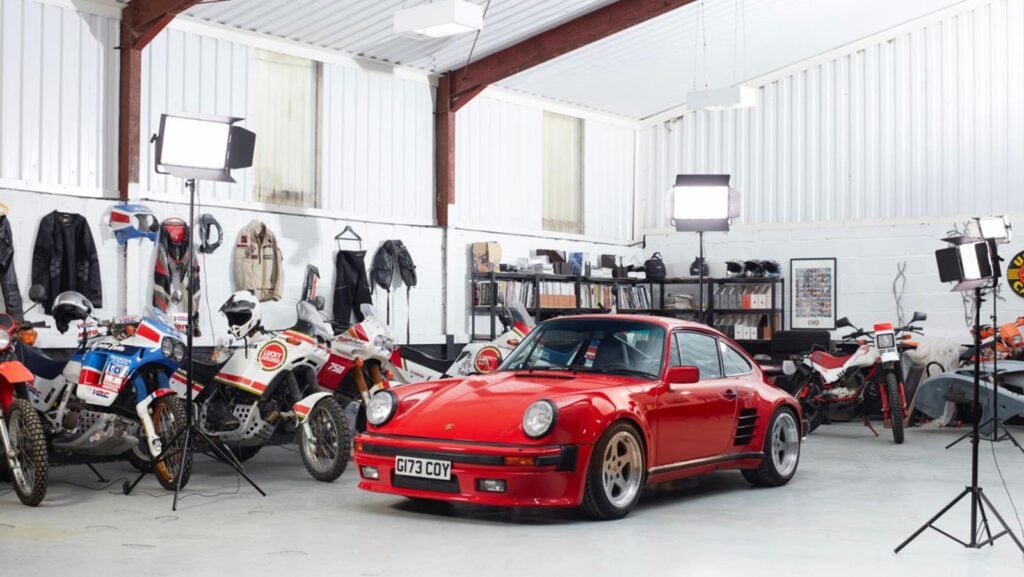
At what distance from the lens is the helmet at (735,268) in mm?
14258

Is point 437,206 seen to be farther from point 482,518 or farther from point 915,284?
point 482,518

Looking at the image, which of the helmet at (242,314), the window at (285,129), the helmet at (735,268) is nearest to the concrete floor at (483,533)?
the helmet at (242,314)

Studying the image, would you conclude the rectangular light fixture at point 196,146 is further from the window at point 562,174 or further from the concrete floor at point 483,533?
the window at point 562,174

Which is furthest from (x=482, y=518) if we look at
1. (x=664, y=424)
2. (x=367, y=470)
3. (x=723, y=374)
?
(x=723, y=374)

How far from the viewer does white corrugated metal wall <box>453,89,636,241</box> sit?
13109mm

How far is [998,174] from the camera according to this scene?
13.0m

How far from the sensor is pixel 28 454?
252 inches

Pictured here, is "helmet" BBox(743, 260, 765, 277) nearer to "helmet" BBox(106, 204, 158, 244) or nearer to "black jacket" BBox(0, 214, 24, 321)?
"helmet" BBox(106, 204, 158, 244)

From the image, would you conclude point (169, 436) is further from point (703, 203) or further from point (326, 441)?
point (703, 203)

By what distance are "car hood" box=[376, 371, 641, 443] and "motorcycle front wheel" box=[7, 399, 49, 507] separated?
1898mm

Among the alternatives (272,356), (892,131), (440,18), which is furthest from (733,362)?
(892,131)

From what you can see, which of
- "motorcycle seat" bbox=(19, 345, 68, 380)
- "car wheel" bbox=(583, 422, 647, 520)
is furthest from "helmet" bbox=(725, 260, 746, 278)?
"motorcycle seat" bbox=(19, 345, 68, 380)

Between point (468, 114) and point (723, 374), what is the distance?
6.91 metres

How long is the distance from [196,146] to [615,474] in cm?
300
